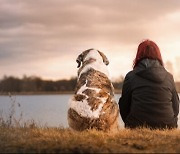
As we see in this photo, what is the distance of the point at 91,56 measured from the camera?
10289mm

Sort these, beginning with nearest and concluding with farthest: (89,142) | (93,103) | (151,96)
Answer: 1. (89,142)
2. (93,103)
3. (151,96)

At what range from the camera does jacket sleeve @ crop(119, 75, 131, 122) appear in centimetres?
1036

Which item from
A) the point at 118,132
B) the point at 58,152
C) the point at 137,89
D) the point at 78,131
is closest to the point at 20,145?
the point at 58,152

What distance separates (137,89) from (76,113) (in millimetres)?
1770

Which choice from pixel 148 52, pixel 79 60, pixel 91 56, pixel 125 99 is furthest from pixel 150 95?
pixel 79 60

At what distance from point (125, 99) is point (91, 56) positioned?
1.20m

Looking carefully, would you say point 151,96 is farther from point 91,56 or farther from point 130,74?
point 91,56

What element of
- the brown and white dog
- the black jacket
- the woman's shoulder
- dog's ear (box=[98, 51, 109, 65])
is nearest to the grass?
the brown and white dog

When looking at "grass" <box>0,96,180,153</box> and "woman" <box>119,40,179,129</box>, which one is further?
"woman" <box>119,40,179,129</box>

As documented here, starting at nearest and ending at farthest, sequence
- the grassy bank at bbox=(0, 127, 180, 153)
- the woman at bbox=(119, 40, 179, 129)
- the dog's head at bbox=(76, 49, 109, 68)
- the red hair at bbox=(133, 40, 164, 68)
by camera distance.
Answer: the grassy bank at bbox=(0, 127, 180, 153), the woman at bbox=(119, 40, 179, 129), the dog's head at bbox=(76, 49, 109, 68), the red hair at bbox=(133, 40, 164, 68)

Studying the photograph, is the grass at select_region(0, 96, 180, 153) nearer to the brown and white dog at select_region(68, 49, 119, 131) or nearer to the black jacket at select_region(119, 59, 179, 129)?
the brown and white dog at select_region(68, 49, 119, 131)

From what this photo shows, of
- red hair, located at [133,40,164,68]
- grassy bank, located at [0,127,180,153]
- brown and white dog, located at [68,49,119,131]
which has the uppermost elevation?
red hair, located at [133,40,164,68]

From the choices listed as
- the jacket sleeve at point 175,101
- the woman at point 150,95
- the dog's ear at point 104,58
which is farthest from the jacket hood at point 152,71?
the dog's ear at point 104,58

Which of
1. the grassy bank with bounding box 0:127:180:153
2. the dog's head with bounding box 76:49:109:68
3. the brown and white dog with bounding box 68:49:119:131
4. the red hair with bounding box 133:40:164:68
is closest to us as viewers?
the grassy bank with bounding box 0:127:180:153
